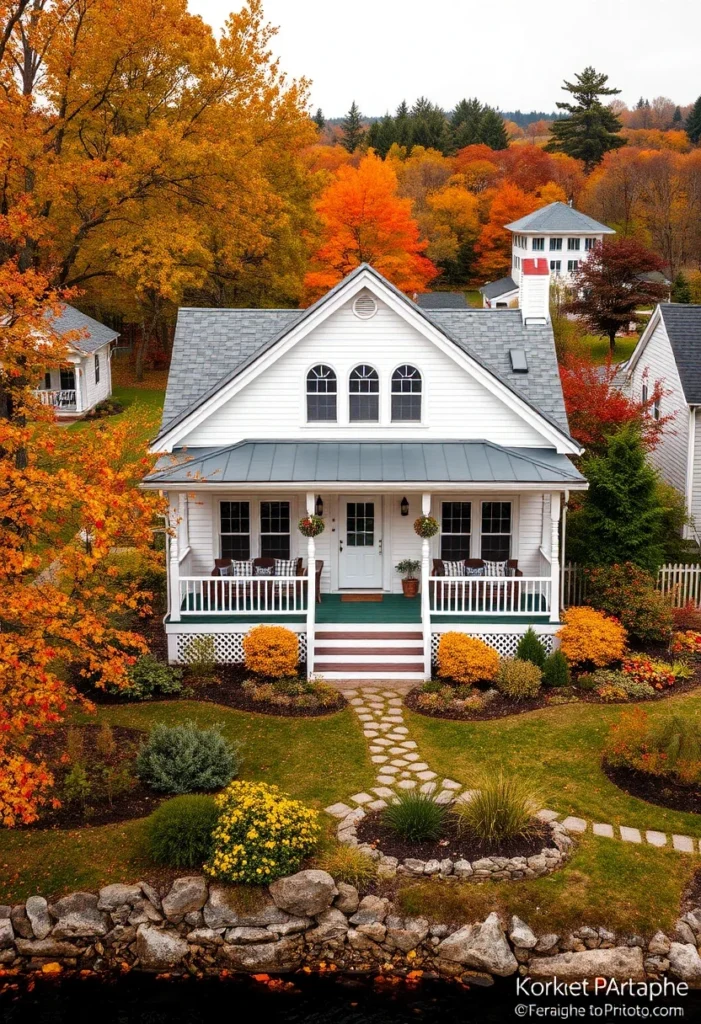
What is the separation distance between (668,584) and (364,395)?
834 centimetres

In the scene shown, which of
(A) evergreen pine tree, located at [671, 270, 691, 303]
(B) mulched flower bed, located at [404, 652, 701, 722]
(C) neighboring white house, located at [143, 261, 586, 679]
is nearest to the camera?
(B) mulched flower bed, located at [404, 652, 701, 722]

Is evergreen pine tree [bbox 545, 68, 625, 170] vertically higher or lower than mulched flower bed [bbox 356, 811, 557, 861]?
higher

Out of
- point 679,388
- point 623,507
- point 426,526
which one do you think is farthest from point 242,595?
point 679,388

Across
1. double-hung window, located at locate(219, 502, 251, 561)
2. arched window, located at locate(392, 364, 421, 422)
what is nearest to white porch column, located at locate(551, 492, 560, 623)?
arched window, located at locate(392, 364, 421, 422)

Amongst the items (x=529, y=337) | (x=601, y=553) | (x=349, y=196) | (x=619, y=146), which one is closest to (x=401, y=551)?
(x=601, y=553)

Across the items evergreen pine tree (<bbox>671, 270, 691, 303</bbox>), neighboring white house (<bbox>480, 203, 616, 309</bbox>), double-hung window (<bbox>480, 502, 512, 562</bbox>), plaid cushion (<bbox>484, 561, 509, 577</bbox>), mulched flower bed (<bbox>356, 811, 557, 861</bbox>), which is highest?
neighboring white house (<bbox>480, 203, 616, 309</bbox>)

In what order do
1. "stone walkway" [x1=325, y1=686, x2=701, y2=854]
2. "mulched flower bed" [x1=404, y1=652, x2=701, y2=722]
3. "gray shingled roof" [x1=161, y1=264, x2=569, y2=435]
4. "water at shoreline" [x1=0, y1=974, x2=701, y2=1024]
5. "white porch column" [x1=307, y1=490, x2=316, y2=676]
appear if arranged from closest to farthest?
"water at shoreline" [x1=0, y1=974, x2=701, y2=1024]
"stone walkway" [x1=325, y1=686, x2=701, y2=854]
"mulched flower bed" [x1=404, y1=652, x2=701, y2=722]
"white porch column" [x1=307, y1=490, x2=316, y2=676]
"gray shingled roof" [x1=161, y1=264, x2=569, y2=435]

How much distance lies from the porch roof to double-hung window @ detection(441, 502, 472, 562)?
65.7 inches

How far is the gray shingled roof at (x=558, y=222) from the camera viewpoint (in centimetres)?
6944

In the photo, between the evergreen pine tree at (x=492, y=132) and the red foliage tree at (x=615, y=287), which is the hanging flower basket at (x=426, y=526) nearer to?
the red foliage tree at (x=615, y=287)

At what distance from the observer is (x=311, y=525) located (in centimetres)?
2088

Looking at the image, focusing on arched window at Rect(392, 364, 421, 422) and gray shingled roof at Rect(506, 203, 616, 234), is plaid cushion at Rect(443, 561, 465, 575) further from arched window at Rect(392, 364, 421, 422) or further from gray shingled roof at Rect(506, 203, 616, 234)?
gray shingled roof at Rect(506, 203, 616, 234)

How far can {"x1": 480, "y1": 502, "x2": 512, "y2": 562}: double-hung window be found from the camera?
23.0m

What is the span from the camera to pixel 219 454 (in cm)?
2166
